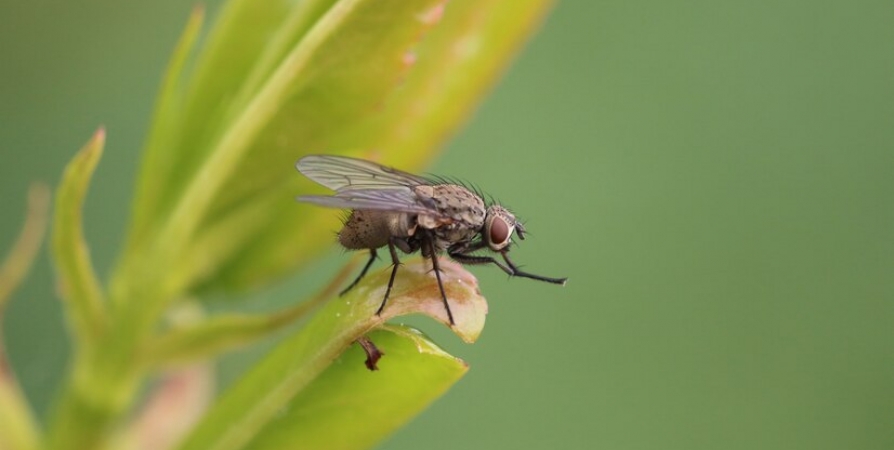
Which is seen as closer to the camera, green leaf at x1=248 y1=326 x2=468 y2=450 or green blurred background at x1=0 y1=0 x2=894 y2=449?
green leaf at x1=248 y1=326 x2=468 y2=450

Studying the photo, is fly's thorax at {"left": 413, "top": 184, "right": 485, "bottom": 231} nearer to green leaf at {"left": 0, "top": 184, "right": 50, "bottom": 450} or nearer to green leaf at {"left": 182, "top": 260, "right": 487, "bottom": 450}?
green leaf at {"left": 182, "top": 260, "right": 487, "bottom": 450}

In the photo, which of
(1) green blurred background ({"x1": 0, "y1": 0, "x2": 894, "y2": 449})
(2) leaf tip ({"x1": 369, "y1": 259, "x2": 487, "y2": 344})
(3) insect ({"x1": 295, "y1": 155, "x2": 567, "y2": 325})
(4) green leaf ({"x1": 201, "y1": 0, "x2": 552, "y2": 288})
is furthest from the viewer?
(1) green blurred background ({"x1": 0, "y1": 0, "x2": 894, "y2": 449})

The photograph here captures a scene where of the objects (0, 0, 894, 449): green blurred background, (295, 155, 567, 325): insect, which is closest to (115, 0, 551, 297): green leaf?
(295, 155, 567, 325): insect

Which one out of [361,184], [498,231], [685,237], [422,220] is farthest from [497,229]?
[685,237]

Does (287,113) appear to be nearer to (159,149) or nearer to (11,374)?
(159,149)

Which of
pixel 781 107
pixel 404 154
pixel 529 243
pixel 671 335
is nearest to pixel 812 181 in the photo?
pixel 781 107

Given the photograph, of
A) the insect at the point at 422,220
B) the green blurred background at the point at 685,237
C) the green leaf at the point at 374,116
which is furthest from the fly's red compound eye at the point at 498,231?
the green blurred background at the point at 685,237

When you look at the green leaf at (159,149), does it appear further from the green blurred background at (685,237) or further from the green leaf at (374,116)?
the green blurred background at (685,237)
